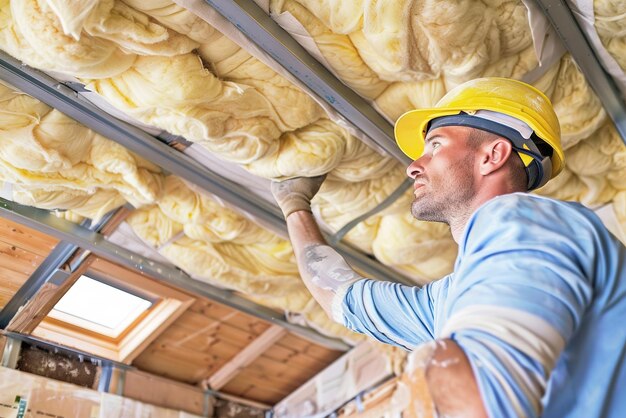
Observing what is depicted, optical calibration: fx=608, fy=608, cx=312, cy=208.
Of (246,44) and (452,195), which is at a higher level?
(246,44)

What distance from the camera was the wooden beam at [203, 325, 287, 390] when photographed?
3.69 meters

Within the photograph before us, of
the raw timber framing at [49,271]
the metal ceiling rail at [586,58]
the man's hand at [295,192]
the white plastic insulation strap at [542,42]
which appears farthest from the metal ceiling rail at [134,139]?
the metal ceiling rail at [586,58]

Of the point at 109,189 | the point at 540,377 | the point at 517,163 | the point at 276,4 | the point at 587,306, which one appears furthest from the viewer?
the point at 109,189

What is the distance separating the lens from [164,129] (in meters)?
1.98

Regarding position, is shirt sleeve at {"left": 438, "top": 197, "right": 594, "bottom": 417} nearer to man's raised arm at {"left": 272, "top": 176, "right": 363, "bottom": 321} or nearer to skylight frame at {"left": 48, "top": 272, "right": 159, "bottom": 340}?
man's raised arm at {"left": 272, "top": 176, "right": 363, "bottom": 321}

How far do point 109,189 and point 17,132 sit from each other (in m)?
0.45

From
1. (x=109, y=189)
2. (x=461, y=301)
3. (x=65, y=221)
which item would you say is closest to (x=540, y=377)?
(x=461, y=301)

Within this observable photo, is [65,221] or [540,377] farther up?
[65,221]

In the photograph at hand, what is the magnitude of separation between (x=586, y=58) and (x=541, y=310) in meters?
1.49

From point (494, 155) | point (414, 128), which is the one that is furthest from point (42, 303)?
point (494, 155)

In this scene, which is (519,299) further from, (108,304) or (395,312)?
(108,304)

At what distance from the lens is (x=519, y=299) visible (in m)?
0.78

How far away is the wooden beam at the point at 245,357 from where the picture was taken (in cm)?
369

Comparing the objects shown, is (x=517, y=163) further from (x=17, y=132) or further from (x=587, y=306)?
(x=17, y=132)
